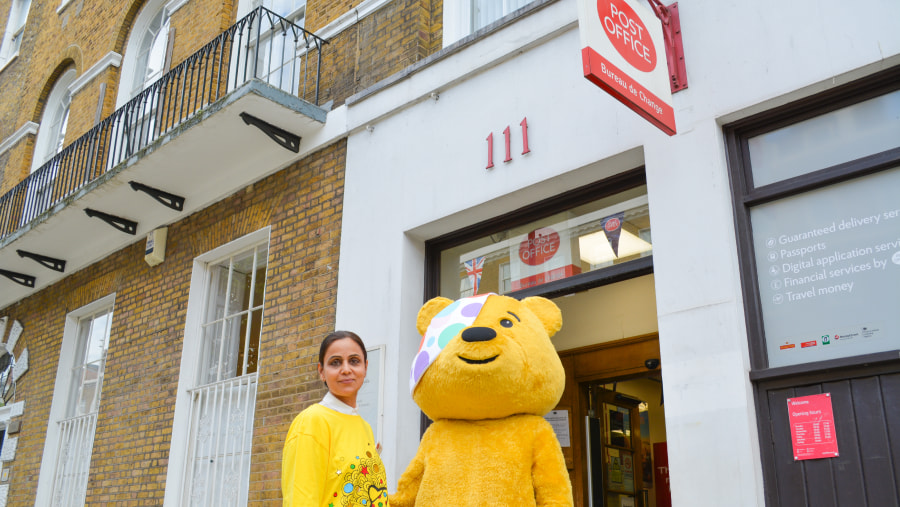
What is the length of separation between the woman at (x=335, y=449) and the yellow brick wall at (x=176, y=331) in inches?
111

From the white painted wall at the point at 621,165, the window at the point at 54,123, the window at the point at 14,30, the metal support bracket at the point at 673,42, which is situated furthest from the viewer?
the window at the point at 14,30

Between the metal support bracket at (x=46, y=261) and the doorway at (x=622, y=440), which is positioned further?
the metal support bracket at (x=46, y=261)

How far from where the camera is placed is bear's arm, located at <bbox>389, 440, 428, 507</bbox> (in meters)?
3.74

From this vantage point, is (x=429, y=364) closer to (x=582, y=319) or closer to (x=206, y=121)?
(x=582, y=319)

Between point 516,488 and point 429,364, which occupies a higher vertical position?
point 429,364

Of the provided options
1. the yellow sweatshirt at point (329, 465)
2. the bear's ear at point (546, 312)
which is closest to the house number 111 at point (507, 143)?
the bear's ear at point (546, 312)

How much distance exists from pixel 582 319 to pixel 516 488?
160 inches

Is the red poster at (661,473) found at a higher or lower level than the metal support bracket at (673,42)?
lower

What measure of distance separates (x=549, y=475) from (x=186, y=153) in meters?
5.53

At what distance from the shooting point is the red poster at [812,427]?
3707mm

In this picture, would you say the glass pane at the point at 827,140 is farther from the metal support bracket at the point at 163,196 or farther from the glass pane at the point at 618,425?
the metal support bracket at the point at 163,196

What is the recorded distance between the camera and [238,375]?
7.49 m

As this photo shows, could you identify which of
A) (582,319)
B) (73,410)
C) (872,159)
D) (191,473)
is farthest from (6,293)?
(872,159)

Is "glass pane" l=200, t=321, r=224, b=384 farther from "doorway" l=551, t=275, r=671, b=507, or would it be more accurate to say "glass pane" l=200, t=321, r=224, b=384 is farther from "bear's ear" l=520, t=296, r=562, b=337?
"bear's ear" l=520, t=296, r=562, b=337
